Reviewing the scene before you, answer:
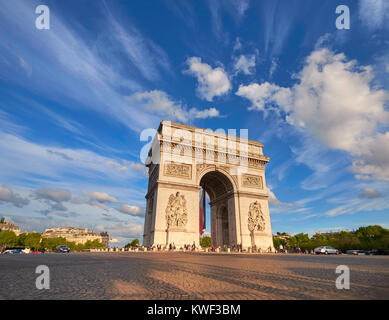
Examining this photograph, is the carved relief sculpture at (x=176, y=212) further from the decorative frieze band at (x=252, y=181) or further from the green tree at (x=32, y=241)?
the green tree at (x=32, y=241)

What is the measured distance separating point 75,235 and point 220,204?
10679cm

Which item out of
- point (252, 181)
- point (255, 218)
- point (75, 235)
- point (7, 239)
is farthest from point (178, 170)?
point (75, 235)

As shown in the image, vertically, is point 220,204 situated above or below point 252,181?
below

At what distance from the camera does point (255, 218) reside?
2397 cm

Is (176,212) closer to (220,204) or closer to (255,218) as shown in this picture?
(220,204)

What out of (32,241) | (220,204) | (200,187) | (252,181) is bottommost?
(32,241)

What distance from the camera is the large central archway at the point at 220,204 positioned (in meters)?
25.3

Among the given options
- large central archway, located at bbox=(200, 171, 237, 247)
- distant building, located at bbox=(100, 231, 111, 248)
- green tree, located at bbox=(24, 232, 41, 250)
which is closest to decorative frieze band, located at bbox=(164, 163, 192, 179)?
large central archway, located at bbox=(200, 171, 237, 247)

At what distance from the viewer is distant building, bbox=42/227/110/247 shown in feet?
347

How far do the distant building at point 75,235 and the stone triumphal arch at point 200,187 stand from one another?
298ft

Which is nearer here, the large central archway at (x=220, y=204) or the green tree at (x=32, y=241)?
the large central archway at (x=220, y=204)

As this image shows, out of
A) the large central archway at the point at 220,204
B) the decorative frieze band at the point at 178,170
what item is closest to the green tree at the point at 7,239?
the large central archway at the point at 220,204

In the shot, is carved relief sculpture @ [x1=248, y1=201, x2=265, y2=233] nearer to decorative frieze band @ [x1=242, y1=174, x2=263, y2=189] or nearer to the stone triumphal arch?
the stone triumphal arch
